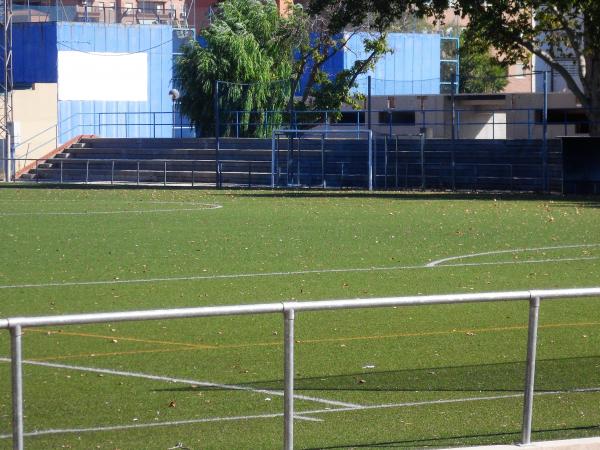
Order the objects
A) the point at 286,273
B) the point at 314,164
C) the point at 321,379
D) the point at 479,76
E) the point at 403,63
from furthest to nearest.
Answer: the point at 479,76 < the point at 403,63 < the point at 314,164 < the point at 286,273 < the point at 321,379

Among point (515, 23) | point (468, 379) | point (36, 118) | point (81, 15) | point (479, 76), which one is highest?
point (81, 15)

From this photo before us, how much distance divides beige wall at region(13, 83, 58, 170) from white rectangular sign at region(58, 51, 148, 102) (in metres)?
1.28

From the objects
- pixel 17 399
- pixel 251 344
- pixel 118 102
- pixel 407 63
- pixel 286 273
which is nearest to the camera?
pixel 17 399

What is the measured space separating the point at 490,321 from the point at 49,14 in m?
69.2

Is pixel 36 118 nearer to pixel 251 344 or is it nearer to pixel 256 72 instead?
pixel 256 72

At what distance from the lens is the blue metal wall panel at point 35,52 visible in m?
68.4

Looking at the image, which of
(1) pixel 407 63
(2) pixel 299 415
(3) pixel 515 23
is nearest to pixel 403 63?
(1) pixel 407 63

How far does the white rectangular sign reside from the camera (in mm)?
67875

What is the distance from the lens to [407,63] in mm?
78750

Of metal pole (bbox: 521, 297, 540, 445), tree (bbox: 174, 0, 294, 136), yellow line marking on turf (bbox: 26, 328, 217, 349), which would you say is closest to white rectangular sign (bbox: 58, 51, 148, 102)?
tree (bbox: 174, 0, 294, 136)

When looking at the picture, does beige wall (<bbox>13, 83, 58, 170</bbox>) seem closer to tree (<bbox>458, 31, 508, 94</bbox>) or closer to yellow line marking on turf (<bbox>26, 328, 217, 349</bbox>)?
tree (<bbox>458, 31, 508, 94</bbox>)

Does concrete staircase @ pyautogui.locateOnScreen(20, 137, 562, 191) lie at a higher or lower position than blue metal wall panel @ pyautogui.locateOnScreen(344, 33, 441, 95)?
lower

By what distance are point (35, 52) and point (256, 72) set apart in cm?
1251

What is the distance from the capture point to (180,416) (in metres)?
7.11
